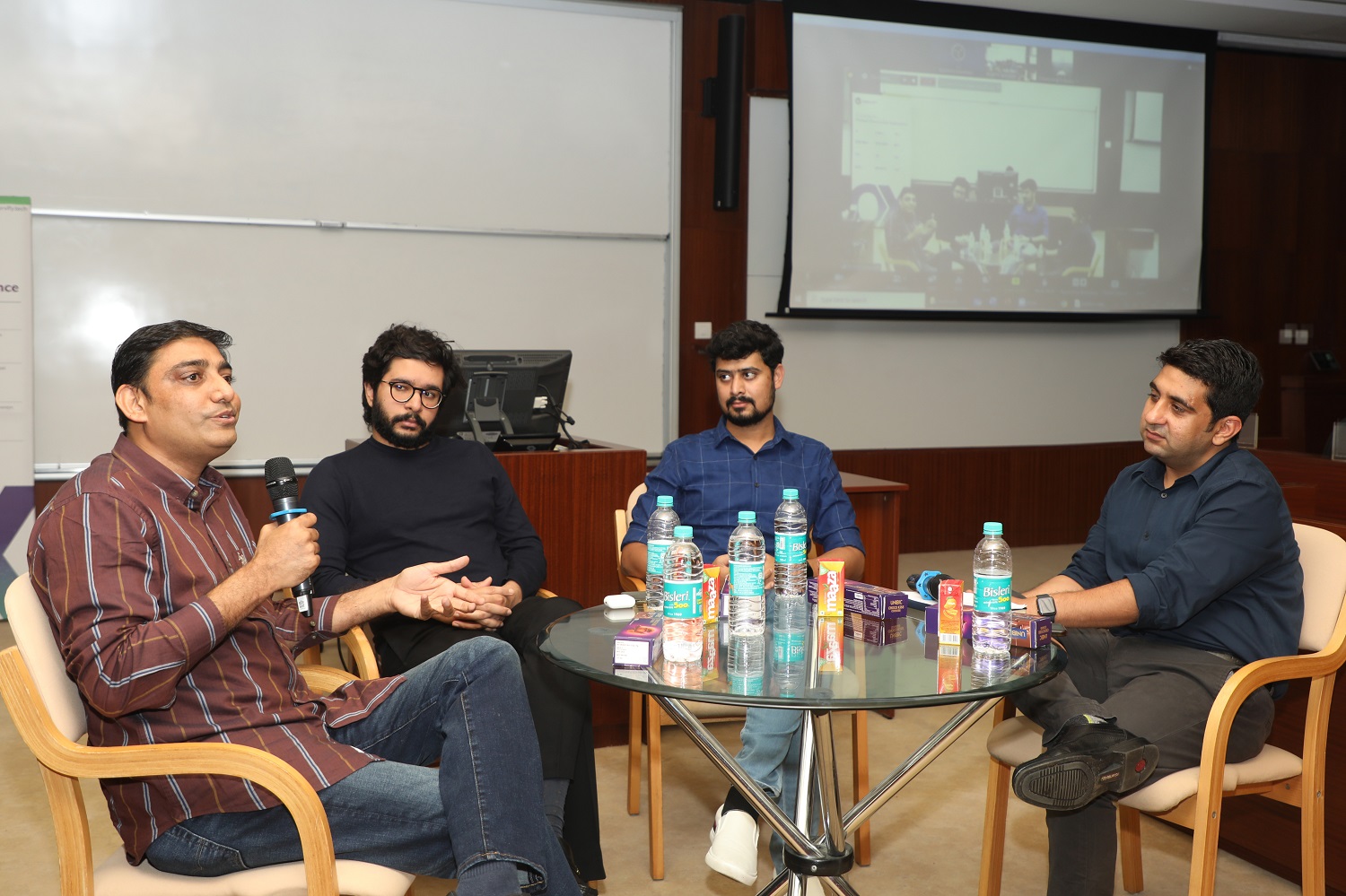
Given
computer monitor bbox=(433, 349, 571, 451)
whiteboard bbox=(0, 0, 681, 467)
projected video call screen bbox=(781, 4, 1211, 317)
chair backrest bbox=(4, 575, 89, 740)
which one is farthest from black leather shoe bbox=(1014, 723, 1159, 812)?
projected video call screen bbox=(781, 4, 1211, 317)

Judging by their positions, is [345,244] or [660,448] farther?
[660,448]

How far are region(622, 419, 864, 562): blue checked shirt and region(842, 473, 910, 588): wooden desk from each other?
0.85 metres

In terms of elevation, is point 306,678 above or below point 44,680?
below

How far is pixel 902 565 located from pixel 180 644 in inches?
211

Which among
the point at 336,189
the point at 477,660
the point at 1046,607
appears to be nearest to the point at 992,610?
the point at 1046,607

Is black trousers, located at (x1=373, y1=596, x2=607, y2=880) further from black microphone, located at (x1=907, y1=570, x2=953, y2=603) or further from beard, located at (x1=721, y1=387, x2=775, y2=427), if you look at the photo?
beard, located at (x1=721, y1=387, x2=775, y2=427)

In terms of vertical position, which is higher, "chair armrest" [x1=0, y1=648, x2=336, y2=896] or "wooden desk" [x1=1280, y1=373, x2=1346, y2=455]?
"wooden desk" [x1=1280, y1=373, x2=1346, y2=455]

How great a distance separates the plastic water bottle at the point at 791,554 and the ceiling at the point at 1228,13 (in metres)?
5.26

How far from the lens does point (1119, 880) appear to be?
270cm

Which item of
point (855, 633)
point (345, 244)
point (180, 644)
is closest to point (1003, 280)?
point (345, 244)

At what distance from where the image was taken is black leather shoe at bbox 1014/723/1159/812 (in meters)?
1.92

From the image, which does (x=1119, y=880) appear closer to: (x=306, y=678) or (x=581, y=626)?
(x=581, y=626)

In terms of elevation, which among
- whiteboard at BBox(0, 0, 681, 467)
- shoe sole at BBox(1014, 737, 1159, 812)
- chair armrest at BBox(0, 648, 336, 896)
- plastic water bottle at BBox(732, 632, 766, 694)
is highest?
whiteboard at BBox(0, 0, 681, 467)

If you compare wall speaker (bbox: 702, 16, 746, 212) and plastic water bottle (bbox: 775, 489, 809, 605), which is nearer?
plastic water bottle (bbox: 775, 489, 809, 605)
